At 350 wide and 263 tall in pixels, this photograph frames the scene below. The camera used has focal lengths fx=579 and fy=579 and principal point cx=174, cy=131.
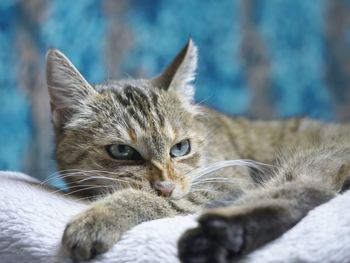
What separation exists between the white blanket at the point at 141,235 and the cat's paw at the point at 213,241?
0.15 feet

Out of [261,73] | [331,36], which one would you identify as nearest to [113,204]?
[261,73]

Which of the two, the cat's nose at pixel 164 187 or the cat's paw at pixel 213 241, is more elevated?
the cat's nose at pixel 164 187

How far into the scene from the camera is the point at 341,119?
2.46m

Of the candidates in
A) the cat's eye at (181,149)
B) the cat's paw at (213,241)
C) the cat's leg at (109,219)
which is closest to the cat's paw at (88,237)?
the cat's leg at (109,219)

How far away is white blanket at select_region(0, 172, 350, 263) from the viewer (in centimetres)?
107

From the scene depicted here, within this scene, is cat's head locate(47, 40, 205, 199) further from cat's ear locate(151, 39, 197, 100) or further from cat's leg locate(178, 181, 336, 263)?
cat's leg locate(178, 181, 336, 263)

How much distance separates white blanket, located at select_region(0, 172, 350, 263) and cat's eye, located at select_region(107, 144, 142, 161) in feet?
0.56

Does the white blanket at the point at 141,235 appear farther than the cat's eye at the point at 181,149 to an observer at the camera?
No

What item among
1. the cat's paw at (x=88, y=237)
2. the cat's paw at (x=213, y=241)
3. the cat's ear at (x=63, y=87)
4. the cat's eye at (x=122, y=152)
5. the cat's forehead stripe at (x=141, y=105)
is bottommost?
the cat's paw at (x=213, y=241)

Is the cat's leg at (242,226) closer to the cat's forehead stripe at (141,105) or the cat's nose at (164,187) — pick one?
the cat's nose at (164,187)

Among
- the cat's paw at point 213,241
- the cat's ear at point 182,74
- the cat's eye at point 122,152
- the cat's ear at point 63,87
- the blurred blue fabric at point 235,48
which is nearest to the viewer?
the cat's paw at point 213,241

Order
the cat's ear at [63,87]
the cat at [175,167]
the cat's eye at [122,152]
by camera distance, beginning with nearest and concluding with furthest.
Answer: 1. the cat at [175,167]
2. the cat's eye at [122,152]
3. the cat's ear at [63,87]

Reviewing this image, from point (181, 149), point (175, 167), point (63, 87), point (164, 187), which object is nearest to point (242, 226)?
point (164, 187)

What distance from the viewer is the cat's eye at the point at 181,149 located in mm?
1666
